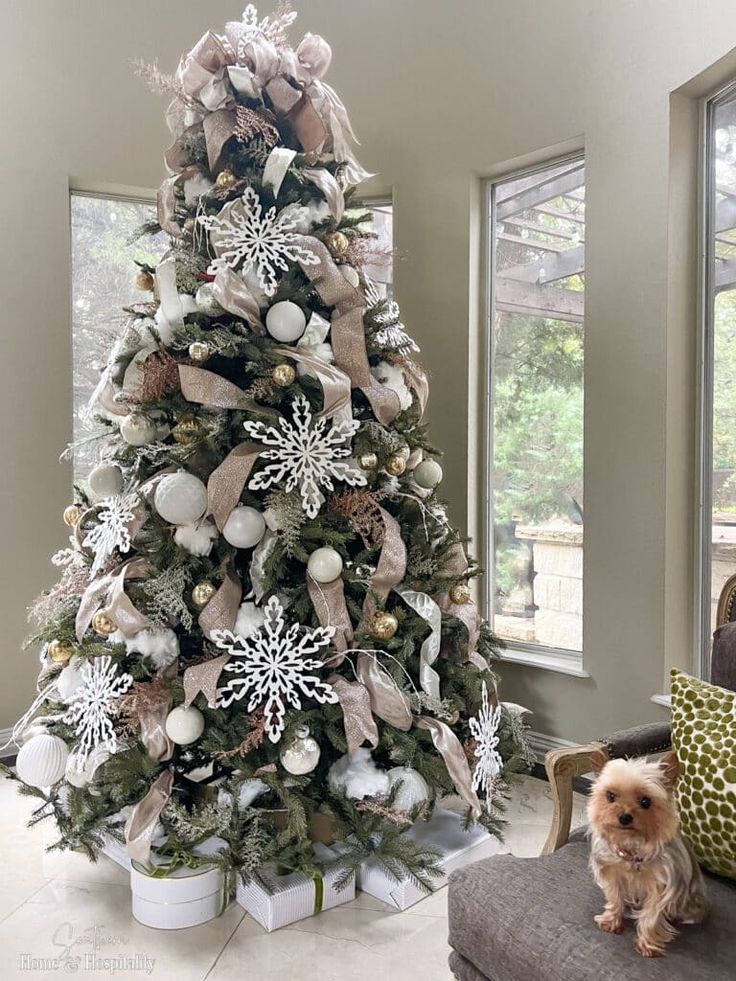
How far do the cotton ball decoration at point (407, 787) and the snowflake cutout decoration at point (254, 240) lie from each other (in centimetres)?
137

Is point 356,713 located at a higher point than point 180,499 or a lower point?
lower

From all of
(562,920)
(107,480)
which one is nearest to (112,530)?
(107,480)

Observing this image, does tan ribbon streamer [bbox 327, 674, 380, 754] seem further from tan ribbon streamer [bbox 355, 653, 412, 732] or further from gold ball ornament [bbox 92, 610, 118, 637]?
gold ball ornament [bbox 92, 610, 118, 637]

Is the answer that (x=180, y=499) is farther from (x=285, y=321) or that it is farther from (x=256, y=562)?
(x=285, y=321)

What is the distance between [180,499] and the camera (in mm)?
1990

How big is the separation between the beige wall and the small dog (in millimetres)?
1566

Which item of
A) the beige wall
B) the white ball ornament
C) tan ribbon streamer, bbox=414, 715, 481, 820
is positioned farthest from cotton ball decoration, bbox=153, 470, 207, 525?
the beige wall

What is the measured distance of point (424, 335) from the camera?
339 cm

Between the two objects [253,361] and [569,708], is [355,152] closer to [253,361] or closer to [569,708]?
[253,361]

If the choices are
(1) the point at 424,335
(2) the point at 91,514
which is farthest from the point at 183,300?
(1) the point at 424,335

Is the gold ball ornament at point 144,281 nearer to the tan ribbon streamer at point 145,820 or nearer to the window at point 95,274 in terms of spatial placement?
the window at point 95,274

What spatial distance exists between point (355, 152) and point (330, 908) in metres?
2.99

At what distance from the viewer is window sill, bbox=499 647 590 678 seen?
3.01m

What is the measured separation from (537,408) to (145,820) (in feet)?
7.08
